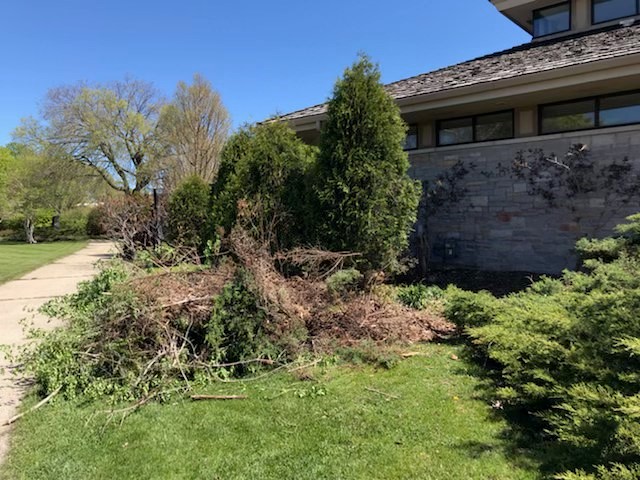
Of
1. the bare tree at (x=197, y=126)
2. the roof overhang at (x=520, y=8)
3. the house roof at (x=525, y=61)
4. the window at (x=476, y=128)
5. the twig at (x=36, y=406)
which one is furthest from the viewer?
the bare tree at (x=197, y=126)

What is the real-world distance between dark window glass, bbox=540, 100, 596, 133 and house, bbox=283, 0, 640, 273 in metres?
0.02

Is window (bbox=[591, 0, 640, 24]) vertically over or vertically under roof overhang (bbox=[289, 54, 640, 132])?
over

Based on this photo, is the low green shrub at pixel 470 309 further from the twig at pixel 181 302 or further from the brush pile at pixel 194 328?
the twig at pixel 181 302

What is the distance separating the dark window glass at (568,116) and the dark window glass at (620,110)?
6.6 inches

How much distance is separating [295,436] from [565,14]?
12.6 m

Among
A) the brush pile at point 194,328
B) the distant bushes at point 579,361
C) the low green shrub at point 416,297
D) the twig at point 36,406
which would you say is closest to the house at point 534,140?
the low green shrub at point 416,297

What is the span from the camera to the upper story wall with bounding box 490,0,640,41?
10.6 metres

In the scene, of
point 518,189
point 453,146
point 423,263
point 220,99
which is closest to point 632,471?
point 423,263

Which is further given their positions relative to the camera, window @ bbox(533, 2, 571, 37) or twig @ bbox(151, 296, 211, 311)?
window @ bbox(533, 2, 571, 37)

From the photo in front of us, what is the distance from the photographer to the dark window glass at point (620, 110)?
26.2 feet

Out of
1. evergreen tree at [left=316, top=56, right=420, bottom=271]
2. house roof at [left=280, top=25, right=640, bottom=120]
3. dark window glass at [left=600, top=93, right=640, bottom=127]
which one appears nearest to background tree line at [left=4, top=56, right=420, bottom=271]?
evergreen tree at [left=316, top=56, right=420, bottom=271]

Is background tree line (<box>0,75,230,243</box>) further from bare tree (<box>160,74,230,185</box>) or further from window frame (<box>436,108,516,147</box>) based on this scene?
window frame (<box>436,108,516,147</box>)

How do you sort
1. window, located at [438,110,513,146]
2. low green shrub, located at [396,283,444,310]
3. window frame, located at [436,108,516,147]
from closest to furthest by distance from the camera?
1. low green shrub, located at [396,283,444,310]
2. window frame, located at [436,108,516,147]
3. window, located at [438,110,513,146]

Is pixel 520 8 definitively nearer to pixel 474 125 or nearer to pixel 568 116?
pixel 474 125
